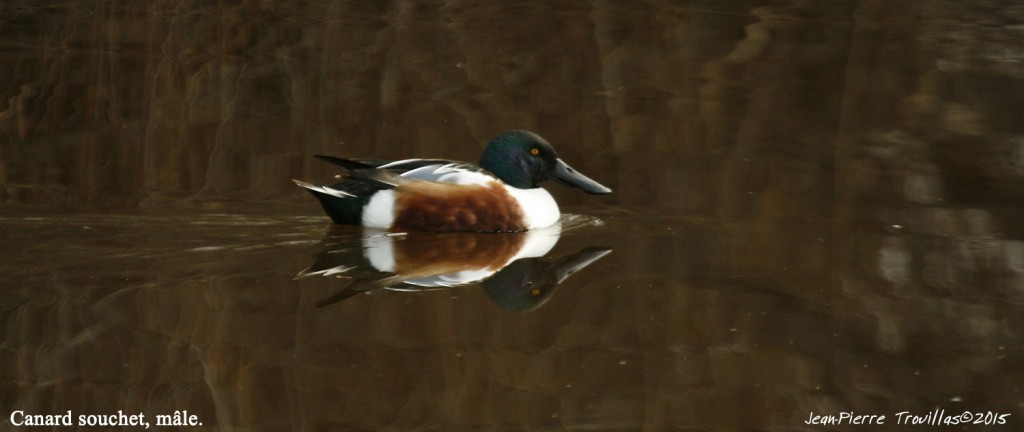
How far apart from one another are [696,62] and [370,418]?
29.1 feet

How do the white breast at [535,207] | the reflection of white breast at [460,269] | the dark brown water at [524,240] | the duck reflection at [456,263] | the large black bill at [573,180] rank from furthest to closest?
the large black bill at [573,180]
the white breast at [535,207]
the reflection of white breast at [460,269]
the duck reflection at [456,263]
the dark brown water at [524,240]

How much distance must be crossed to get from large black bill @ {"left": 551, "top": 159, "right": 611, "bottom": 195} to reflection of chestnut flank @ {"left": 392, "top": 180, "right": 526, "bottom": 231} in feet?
1.85

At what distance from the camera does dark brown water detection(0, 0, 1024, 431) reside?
5.10m

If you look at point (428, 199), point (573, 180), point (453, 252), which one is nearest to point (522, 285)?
point (453, 252)

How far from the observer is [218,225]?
743cm

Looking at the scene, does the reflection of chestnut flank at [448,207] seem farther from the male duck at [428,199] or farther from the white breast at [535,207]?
the white breast at [535,207]

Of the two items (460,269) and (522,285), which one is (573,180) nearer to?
(460,269)

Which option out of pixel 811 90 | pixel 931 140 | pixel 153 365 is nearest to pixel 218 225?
pixel 153 365

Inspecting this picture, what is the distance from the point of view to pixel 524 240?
740 centimetres

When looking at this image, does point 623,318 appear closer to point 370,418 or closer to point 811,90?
point 370,418

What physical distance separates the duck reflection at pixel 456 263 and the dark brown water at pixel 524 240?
0.03 m

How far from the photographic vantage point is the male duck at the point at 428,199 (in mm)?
7375

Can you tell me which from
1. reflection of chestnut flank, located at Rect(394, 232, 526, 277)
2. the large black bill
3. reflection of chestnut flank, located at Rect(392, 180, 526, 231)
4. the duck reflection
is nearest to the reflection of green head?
the duck reflection

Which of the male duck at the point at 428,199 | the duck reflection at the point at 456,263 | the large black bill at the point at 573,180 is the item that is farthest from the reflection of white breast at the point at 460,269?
the large black bill at the point at 573,180
